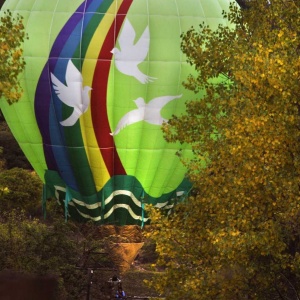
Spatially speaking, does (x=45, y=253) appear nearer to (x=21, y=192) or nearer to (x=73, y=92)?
(x=73, y=92)

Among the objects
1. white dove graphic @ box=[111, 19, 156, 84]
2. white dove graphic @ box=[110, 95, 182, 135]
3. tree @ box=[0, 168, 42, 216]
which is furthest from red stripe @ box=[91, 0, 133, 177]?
tree @ box=[0, 168, 42, 216]

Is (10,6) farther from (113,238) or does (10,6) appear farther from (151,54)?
(113,238)

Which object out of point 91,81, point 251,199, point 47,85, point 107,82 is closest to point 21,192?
point 47,85

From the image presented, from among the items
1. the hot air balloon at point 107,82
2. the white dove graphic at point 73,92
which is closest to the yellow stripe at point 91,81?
the hot air balloon at point 107,82

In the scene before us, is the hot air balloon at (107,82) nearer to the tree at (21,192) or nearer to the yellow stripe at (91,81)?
the yellow stripe at (91,81)

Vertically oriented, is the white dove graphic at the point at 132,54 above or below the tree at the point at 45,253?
above

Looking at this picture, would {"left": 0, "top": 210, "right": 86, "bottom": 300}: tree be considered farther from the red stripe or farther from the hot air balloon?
the red stripe
